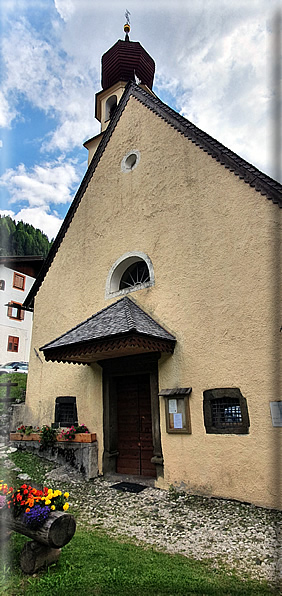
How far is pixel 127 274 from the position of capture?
32.9 feet

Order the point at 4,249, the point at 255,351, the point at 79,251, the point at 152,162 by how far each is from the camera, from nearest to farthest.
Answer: the point at 4,249 < the point at 255,351 < the point at 152,162 < the point at 79,251

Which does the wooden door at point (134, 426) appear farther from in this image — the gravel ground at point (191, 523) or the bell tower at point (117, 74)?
the bell tower at point (117, 74)

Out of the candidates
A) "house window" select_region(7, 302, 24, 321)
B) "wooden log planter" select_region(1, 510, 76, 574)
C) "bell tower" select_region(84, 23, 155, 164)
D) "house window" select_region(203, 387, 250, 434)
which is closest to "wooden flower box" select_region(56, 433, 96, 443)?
"house window" select_region(203, 387, 250, 434)

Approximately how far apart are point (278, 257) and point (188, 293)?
78.8 inches

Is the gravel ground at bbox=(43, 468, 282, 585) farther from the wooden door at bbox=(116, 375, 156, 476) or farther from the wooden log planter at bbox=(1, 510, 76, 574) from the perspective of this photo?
the wooden log planter at bbox=(1, 510, 76, 574)

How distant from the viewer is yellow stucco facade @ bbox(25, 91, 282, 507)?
6434mm

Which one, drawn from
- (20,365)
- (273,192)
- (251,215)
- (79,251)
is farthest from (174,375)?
(20,365)

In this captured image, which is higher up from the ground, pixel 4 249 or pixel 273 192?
pixel 273 192

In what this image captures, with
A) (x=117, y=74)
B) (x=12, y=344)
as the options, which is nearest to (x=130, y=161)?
(x=117, y=74)

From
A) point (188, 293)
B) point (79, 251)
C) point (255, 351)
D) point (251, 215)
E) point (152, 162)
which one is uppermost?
point (152, 162)

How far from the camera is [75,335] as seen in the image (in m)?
8.10

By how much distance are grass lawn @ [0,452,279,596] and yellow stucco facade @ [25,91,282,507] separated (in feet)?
8.73

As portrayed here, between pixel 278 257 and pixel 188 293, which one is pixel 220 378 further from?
pixel 278 257

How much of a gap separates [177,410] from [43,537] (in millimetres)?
4258
